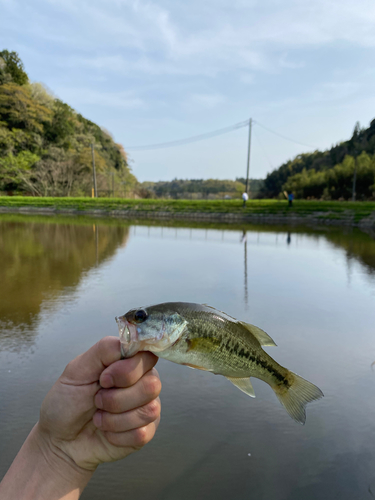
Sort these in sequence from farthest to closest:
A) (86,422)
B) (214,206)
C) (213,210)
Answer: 1. (214,206)
2. (213,210)
3. (86,422)

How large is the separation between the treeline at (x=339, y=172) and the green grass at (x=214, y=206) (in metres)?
6.61

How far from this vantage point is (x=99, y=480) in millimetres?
2178

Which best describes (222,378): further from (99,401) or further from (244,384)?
(99,401)

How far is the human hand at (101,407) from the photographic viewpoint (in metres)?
1.03

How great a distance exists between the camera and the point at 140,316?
99 cm

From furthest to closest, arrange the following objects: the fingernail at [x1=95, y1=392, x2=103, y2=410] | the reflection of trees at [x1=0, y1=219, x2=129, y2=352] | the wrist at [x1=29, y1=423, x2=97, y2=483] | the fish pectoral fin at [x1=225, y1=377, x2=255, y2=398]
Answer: the reflection of trees at [x1=0, y1=219, x2=129, y2=352] < the fish pectoral fin at [x1=225, y1=377, x2=255, y2=398] < the wrist at [x1=29, y1=423, x2=97, y2=483] < the fingernail at [x1=95, y1=392, x2=103, y2=410]

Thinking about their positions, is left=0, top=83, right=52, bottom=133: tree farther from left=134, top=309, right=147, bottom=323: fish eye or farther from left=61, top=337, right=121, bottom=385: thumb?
left=134, top=309, right=147, bottom=323: fish eye

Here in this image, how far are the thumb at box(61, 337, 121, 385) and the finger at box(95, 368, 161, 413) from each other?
6 centimetres

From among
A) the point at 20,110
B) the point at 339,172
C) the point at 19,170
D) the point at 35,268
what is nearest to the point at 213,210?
the point at 339,172

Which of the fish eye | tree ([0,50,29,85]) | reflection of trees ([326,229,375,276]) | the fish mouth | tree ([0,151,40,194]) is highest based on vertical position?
tree ([0,50,29,85])

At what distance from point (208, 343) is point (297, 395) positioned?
455 millimetres

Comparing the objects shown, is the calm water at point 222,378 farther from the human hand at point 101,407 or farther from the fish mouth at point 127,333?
the fish mouth at point 127,333

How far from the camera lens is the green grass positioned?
80.8 ft

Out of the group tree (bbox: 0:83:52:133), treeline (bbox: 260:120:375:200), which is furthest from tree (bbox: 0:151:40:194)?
treeline (bbox: 260:120:375:200)
